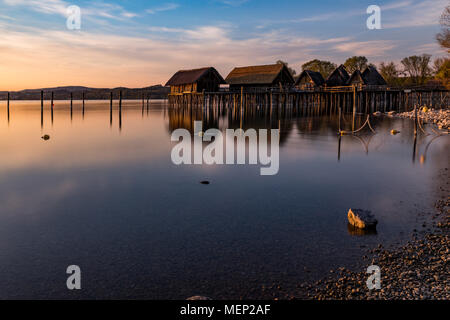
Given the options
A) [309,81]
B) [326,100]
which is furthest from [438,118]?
[326,100]

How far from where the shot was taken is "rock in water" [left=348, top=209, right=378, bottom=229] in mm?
8312

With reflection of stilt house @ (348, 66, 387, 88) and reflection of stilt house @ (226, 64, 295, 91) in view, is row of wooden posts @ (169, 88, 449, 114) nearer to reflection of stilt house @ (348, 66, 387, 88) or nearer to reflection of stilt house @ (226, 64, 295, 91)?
reflection of stilt house @ (348, 66, 387, 88)

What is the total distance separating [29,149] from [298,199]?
16.5m

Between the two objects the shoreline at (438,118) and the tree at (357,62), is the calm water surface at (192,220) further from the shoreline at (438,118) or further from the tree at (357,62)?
the tree at (357,62)

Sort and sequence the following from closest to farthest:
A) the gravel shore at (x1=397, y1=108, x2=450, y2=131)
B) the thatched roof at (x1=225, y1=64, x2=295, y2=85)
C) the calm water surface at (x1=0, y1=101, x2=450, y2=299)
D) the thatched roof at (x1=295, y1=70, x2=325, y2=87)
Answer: the calm water surface at (x1=0, y1=101, x2=450, y2=299)
the gravel shore at (x1=397, y1=108, x2=450, y2=131)
the thatched roof at (x1=225, y1=64, x2=295, y2=85)
the thatched roof at (x1=295, y1=70, x2=325, y2=87)

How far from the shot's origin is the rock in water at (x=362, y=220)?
8.31 m

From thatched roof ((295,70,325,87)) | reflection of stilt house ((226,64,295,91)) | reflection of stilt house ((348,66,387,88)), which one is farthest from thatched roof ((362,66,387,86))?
reflection of stilt house ((226,64,295,91))

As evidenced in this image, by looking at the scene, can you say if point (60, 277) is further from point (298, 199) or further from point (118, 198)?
point (298, 199)

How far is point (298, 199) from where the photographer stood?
11.0m

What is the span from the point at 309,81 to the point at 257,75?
1104cm

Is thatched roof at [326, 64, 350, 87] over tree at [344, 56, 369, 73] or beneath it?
beneath

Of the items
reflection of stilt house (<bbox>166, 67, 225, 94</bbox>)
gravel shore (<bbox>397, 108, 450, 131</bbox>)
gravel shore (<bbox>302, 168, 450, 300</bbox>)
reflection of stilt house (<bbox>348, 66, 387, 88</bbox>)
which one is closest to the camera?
gravel shore (<bbox>302, 168, 450, 300</bbox>)

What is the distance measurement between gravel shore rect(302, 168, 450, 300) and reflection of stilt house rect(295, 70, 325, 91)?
5669 cm
